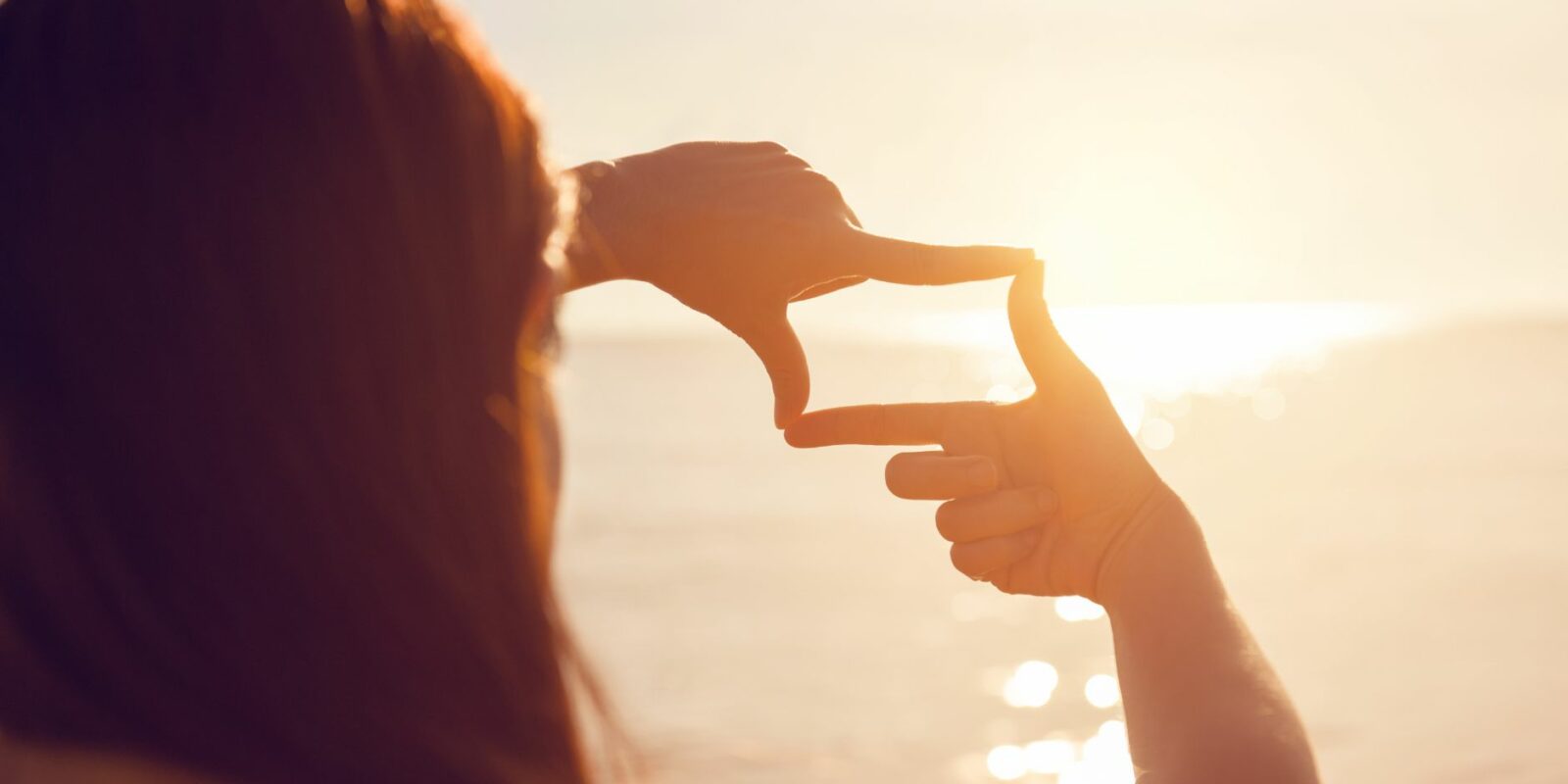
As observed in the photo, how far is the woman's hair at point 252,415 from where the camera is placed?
99 cm

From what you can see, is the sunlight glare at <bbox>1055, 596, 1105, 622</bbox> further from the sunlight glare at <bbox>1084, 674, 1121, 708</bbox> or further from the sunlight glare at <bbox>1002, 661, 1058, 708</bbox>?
the sunlight glare at <bbox>1084, 674, 1121, 708</bbox>

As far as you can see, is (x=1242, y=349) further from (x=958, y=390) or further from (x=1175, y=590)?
(x=1175, y=590)

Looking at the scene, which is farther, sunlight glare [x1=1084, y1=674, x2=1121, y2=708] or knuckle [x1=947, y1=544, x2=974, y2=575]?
sunlight glare [x1=1084, y1=674, x2=1121, y2=708]

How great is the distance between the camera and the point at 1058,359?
73.1 inches

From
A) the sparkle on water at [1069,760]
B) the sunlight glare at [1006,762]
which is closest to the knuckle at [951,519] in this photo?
the sparkle on water at [1069,760]

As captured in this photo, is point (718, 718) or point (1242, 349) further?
point (1242, 349)

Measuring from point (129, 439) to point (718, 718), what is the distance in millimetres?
9305

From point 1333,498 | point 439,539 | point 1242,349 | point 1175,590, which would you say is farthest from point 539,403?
point 1242,349

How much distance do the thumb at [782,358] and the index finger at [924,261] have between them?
0.44 feet

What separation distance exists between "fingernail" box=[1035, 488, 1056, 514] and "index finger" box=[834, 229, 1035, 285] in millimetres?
310

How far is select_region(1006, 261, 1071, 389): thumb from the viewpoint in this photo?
72.8 inches

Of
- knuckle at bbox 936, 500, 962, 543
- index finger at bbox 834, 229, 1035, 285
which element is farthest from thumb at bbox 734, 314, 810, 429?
knuckle at bbox 936, 500, 962, 543

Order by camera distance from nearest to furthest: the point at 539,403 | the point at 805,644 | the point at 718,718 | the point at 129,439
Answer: the point at 129,439 < the point at 539,403 < the point at 718,718 < the point at 805,644

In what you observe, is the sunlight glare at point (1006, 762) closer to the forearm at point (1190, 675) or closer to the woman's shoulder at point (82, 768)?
the forearm at point (1190, 675)
